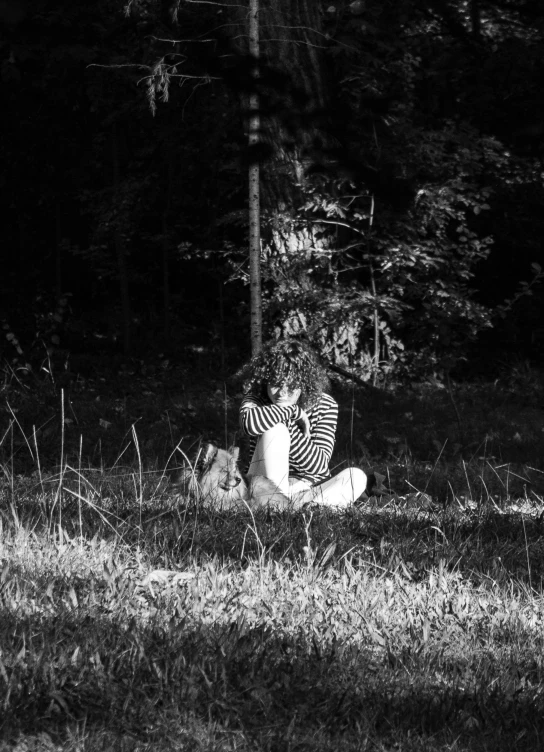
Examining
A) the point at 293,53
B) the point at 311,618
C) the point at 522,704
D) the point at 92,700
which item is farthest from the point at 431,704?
the point at 293,53

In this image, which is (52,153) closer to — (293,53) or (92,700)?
(293,53)

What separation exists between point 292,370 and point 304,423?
0.45 m

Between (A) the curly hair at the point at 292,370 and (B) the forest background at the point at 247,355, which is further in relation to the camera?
(A) the curly hair at the point at 292,370

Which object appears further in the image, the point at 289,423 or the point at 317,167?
the point at 317,167

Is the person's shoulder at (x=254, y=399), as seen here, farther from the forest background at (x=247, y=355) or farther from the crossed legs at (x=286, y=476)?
the forest background at (x=247, y=355)

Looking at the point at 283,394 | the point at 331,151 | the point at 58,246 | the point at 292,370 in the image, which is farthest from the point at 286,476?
the point at 58,246

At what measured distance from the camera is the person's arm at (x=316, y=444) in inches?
238

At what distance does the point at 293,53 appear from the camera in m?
10.6

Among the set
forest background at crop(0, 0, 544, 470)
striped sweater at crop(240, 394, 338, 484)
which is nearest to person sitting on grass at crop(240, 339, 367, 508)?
striped sweater at crop(240, 394, 338, 484)

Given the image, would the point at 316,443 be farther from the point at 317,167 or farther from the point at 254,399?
the point at 317,167

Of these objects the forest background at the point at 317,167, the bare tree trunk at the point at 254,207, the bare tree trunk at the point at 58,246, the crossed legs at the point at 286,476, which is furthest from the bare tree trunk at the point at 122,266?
the crossed legs at the point at 286,476

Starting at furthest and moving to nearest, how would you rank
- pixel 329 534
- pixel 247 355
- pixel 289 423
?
pixel 247 355, pixel 289 423, pixel 329 534

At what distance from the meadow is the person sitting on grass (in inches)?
8.9

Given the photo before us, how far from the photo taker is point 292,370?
577 cm
